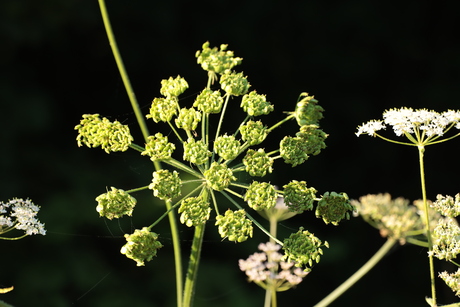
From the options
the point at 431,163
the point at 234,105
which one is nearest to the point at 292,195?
the point at 234,105

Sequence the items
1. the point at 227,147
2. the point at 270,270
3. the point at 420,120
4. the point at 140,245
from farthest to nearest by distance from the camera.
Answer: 1. the point at 270,270
2. the point at 420,120
3. the point at 227,147
4. the point at 140,245

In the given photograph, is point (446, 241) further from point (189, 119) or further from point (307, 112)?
point (189, 119)

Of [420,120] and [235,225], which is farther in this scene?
[420,120]

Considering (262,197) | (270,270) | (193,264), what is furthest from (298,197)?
(270,270)

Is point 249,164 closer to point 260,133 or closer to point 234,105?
point 260,133

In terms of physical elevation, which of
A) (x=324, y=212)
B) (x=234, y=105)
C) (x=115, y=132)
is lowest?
(x=324, y=212)

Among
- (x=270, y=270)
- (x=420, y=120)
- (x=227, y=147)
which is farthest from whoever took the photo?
(x=270, y=270)
